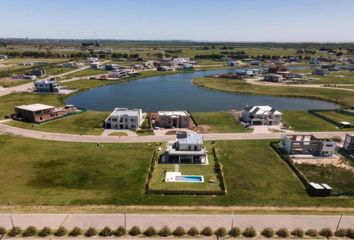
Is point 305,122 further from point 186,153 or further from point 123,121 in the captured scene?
point 123,121

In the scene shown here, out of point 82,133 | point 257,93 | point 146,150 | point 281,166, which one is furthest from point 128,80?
point 281,166

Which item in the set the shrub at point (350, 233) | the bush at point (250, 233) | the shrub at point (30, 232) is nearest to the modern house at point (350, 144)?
the shrub at point (350, 233)

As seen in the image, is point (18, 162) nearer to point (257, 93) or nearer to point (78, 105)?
point (78, 105)

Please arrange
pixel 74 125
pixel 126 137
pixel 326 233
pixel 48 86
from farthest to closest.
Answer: pixel 48 86
pixel 74 125
pixel 126 137
pixel 326 233

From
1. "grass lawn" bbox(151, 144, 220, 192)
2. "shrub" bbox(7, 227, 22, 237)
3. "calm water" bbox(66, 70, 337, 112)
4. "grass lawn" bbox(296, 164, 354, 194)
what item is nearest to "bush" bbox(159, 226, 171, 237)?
"grass lawn" bbox(151, 144, 220, 192)

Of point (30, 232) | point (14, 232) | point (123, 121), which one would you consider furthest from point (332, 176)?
point (14, 232)
